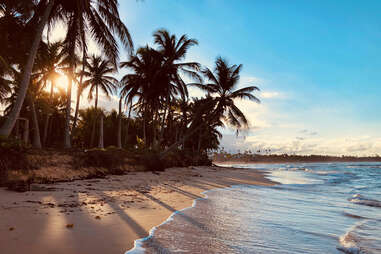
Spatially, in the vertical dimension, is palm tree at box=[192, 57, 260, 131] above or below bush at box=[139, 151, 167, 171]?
above

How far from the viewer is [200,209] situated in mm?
4703

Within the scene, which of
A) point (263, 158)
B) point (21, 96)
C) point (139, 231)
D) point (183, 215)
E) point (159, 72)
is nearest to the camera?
point (139, 231)

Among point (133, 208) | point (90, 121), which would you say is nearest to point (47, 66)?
point (90, 121)

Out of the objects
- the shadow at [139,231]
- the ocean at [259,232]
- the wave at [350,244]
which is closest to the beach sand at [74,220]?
the shadow at [139,231]

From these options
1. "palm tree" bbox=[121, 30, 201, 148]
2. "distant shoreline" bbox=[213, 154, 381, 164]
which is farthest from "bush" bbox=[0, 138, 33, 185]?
"distant shoreline" bbox=[213, 154, 381, 164]

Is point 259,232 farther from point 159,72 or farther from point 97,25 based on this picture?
point 159,72

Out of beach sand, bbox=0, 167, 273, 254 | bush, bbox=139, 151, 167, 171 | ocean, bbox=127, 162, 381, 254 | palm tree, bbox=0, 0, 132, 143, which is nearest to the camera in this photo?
beach sand, bbox=0, 167, 273, 254

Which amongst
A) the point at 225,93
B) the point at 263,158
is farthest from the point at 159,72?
the point at 263,158

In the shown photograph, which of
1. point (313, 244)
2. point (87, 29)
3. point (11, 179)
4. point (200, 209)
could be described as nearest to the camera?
point (313, 244)

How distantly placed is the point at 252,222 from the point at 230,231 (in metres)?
0.75

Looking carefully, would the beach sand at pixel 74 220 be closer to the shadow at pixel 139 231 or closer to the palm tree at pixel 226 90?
the shadow at pixel 139 231

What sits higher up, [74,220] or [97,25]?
[97,25]

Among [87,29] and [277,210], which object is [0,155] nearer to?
[277,210]

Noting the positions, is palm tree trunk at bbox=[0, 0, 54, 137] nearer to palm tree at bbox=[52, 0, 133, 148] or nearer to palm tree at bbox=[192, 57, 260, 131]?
palm tree at bbox=[52, 0, 133, 148]
